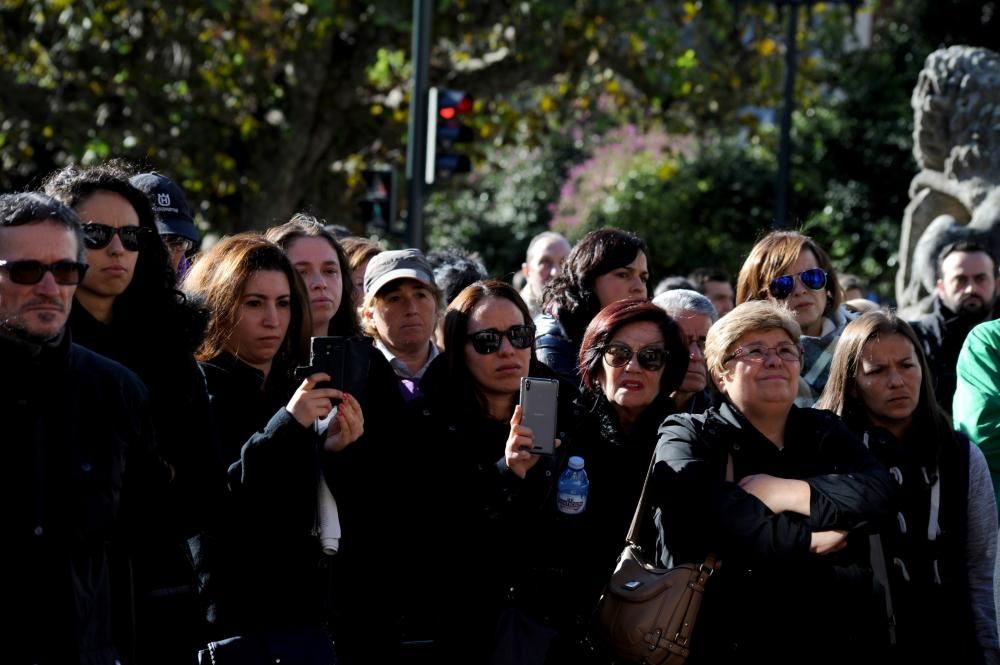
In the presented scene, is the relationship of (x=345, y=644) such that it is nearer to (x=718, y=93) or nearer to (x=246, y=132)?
(x=246, y=132)

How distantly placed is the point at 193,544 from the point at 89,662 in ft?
3.23

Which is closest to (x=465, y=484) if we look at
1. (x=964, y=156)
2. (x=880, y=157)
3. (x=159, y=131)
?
(x=964, y=156)

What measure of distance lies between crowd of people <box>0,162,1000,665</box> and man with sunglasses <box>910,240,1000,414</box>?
164 cm

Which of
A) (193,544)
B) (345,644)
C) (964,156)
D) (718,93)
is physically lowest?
(345,644)

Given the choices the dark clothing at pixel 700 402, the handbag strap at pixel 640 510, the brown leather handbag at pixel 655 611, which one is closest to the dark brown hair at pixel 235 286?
the handbag strap at pixel 640 510

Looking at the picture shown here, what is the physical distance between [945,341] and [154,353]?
440cm

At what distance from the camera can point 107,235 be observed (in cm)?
419

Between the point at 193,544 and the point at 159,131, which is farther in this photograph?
the point at 159,131

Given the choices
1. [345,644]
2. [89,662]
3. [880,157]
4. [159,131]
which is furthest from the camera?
[880,157]

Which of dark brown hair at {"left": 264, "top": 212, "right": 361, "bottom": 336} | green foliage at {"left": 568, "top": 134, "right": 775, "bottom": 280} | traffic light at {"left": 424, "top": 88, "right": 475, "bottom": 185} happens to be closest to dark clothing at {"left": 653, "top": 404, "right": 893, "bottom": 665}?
dark brown hair at {"left": 264, "top": 212, "right": 361, "bottom": 336}

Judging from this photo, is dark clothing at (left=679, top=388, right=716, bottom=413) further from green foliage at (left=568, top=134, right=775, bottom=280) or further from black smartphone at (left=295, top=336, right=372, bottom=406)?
green foliage at (left=568, top=134, right=775, bottom=280)

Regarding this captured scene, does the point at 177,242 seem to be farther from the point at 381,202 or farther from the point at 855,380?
the point at 381,202

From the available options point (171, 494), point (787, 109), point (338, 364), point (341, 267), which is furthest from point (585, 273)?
point (787, 109)

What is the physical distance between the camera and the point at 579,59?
1714 cm
